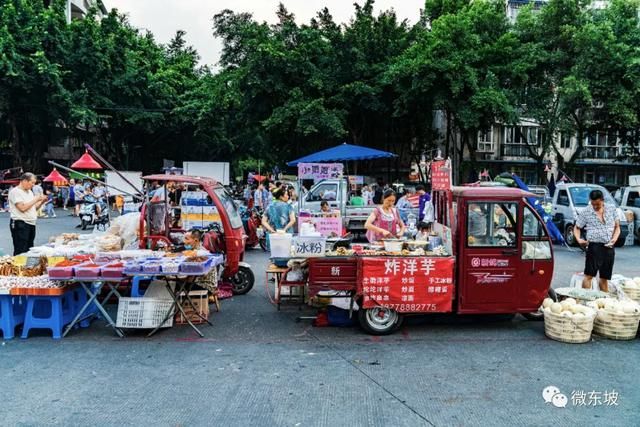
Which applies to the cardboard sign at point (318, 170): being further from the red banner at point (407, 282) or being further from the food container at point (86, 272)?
the food container at point (86, 272)

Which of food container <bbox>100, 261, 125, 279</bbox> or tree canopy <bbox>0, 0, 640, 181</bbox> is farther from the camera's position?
tree canopy <bbox>0, 0, 640, 181</bbox>

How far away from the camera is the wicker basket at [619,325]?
20.0ft

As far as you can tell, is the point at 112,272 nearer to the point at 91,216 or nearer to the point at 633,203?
the point at 91,216

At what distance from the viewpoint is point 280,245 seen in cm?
655

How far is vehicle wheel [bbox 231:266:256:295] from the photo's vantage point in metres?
8.65

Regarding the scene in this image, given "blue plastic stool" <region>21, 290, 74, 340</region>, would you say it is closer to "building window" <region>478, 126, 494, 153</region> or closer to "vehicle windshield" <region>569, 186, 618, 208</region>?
"vehicle windshield" <region>569, 186, 618, 208</region>

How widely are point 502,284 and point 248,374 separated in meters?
3.23

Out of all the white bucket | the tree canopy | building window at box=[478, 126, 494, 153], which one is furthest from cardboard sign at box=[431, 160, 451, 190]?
building window at box=[478, 126, 494, 153]

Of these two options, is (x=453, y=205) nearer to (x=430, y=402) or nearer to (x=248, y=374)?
(x=430, y=402)

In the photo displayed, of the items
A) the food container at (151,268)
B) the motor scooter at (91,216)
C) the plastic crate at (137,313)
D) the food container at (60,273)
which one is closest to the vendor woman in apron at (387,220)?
the food container at (151,268)

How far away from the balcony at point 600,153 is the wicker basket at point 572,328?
33732mm

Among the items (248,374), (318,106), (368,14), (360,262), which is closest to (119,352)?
A: (248,374)

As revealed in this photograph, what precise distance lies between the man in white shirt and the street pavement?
2.59 m

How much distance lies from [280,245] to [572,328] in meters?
3.55
